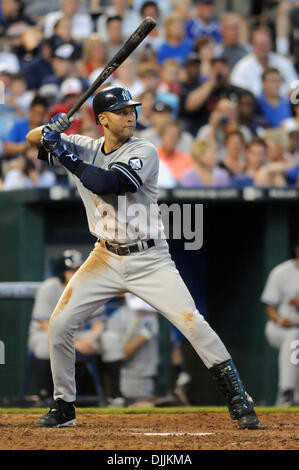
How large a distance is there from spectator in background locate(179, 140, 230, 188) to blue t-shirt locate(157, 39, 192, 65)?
6.83ft

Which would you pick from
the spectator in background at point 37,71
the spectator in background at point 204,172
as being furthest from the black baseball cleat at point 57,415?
the spectator in background at point 37,71

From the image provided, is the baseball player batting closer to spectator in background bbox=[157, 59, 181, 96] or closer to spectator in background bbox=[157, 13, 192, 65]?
spectator in background bbox=[157, 59, 181, 96]

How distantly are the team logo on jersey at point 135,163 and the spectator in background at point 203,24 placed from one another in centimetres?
658

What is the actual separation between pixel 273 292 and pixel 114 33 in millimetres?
3766

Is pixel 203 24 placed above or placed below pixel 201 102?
above

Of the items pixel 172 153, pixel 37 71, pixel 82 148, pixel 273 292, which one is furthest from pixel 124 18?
pixel 82 148

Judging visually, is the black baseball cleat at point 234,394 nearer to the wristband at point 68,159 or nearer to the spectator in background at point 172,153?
the wristband at point 68,159

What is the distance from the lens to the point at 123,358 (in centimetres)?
780

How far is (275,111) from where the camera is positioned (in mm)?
10508

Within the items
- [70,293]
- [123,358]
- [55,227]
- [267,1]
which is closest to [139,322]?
[123,358]

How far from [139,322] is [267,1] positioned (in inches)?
258

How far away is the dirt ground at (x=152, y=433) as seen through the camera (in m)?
4.47

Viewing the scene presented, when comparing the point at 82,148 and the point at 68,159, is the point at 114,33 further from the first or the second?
the point at 68,159
